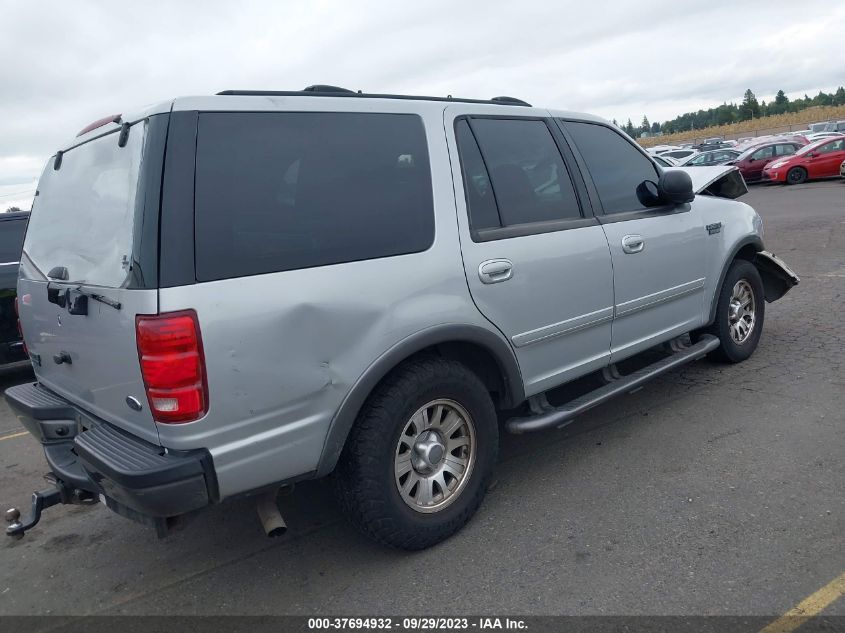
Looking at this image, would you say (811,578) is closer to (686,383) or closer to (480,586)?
(480,586)

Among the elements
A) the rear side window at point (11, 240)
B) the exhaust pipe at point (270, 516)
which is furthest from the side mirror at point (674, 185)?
the rear side window at point (11, 240)

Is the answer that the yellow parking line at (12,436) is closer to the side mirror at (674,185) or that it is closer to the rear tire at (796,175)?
the side mirror at (674,185)

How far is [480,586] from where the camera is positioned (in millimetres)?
2988

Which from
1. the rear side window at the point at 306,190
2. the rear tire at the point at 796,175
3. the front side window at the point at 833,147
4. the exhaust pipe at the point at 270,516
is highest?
the rear side window at the point at 306,190

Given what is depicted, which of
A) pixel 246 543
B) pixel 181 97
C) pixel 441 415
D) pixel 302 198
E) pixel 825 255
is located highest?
pixel 181 97

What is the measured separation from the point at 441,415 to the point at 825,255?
8878 mm

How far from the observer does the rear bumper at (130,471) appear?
8.24 ft

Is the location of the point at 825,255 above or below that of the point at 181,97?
below

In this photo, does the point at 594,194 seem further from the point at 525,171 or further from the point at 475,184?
the point at 475,184

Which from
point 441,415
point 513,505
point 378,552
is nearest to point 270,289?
point 441,415

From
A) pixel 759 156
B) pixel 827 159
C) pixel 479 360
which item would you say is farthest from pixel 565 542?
pixel 759 156

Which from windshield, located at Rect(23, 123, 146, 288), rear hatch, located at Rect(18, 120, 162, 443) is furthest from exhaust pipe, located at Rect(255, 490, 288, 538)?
windshield, located at Rect(23, 123, 146, 288)

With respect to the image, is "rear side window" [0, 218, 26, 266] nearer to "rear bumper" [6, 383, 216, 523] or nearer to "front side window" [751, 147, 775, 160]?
"rear bumper" [6, 383, 216, 523]

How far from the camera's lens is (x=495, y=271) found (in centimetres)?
340
